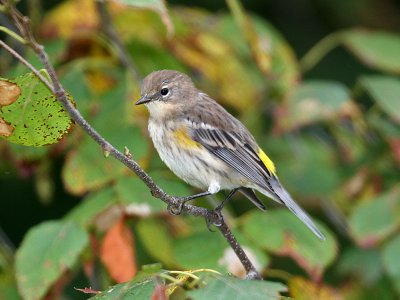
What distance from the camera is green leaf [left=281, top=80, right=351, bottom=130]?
4.22 metres

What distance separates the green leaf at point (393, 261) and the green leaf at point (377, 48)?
1.09 metres

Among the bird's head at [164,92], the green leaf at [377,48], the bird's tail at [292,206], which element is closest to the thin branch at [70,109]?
the bird's tail at [292,206]

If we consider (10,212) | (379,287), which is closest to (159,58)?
(379,287)

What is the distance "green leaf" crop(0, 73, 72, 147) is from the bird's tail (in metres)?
1.42

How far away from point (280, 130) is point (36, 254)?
1.58m

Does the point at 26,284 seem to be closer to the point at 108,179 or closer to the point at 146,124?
the point at 108,179

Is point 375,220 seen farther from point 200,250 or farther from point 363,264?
point 200,250

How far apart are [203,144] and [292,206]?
500mm

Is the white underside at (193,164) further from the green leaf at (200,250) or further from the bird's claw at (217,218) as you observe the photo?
the bird's claw at (217,218)

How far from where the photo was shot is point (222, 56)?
14.7ft

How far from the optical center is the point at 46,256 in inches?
127

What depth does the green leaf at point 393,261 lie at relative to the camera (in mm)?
3756

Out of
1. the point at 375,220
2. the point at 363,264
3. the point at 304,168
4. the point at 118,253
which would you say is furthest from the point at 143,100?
the point at 363,264

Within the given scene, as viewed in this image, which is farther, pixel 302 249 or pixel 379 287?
pixel 379 287
